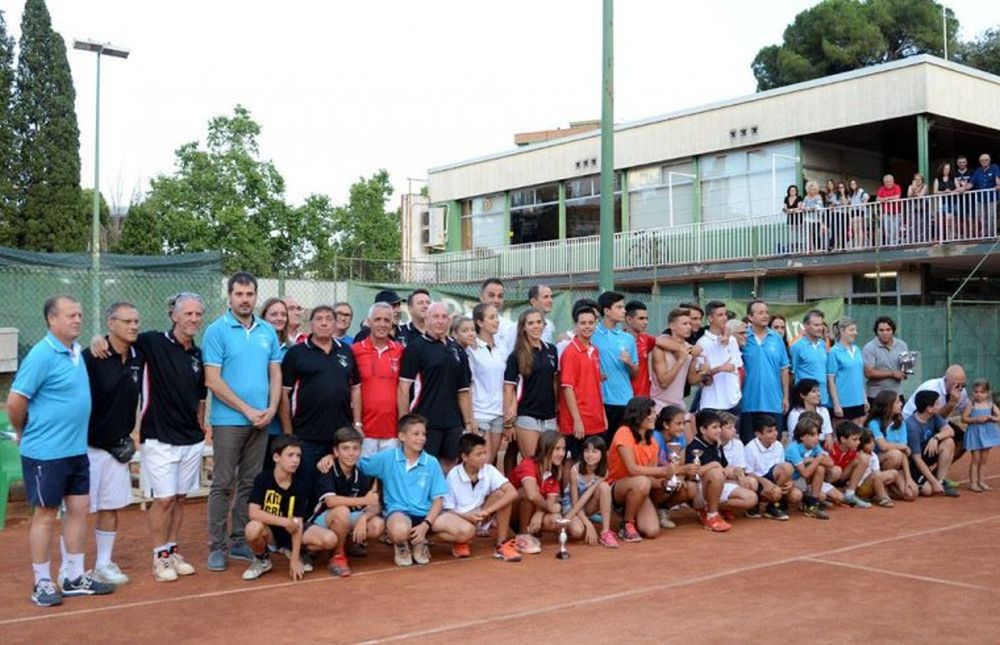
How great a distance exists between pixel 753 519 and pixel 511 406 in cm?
262

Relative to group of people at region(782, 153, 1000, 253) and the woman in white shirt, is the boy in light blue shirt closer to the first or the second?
the woman in white shirt

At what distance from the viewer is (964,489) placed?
11422 mm

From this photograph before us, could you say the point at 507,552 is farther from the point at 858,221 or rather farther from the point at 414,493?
the point at 858,221

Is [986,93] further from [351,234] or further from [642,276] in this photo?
[351,234]

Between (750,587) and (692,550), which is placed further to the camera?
(692,550)

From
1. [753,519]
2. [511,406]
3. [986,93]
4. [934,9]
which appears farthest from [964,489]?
[934,9]

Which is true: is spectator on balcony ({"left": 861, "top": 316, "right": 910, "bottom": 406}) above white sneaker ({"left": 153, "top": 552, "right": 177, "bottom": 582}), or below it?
above

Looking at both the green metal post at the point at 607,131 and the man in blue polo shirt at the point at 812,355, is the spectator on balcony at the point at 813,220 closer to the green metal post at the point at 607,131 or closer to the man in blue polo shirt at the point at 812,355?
the green metal post at the point at 607,131

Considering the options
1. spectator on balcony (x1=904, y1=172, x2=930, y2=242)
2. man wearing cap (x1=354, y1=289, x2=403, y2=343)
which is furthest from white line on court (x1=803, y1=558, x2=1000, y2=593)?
spectator on balcony (x1=904, y1=172, x2=930, y2=242)

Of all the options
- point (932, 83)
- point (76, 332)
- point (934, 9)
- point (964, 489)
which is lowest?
point (964, 489)

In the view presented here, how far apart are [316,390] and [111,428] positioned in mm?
1449

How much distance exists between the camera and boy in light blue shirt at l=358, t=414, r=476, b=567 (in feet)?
24.8

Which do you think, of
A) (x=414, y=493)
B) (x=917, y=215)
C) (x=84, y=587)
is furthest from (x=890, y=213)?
(x=84, y=587)

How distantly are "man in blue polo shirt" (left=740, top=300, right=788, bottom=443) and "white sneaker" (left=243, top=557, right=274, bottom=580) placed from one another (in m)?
4.93
